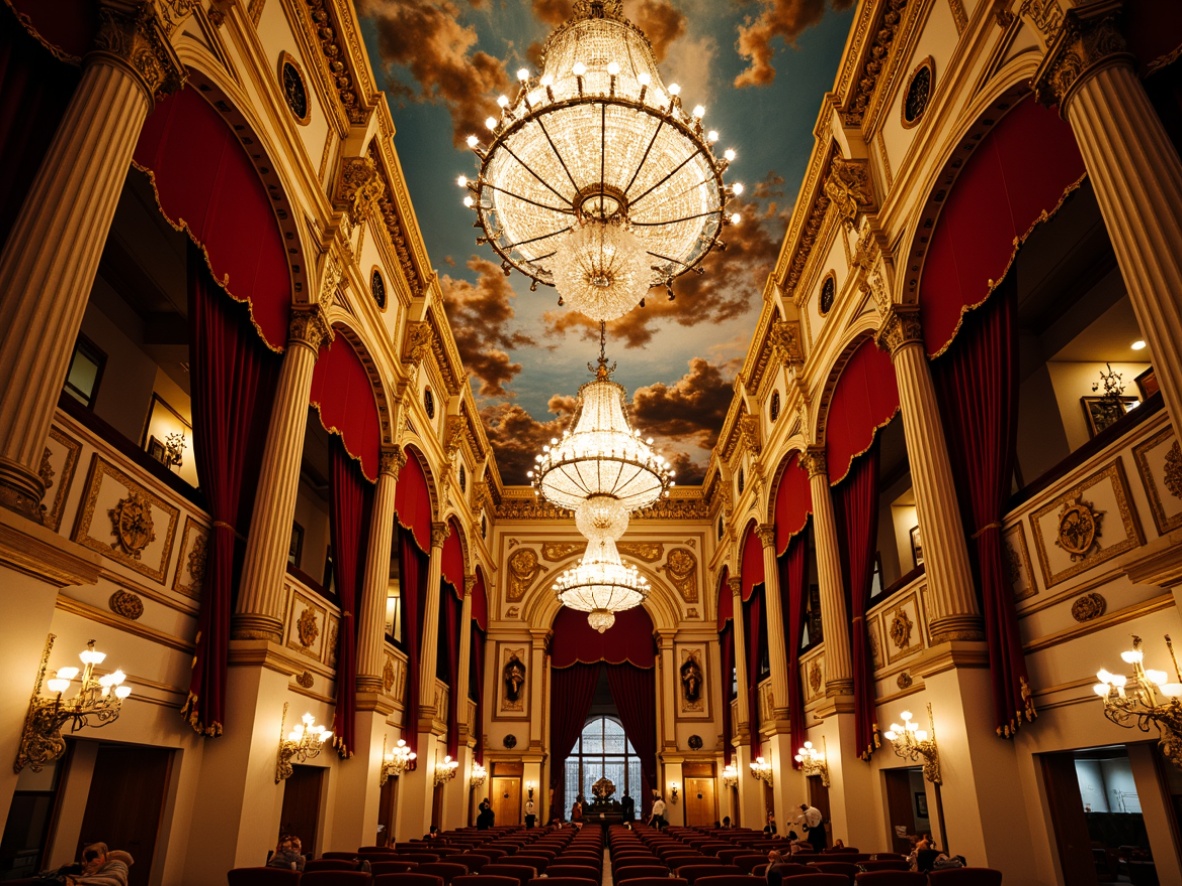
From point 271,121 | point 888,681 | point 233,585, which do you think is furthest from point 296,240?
point 888,681

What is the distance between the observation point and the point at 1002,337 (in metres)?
7.45

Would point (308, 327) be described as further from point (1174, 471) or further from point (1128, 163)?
point (1174, 471)

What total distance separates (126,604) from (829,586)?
30.9 ft

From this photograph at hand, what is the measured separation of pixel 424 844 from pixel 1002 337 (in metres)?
9.30

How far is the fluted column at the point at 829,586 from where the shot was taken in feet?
37.2

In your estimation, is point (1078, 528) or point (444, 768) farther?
point (444, 768)

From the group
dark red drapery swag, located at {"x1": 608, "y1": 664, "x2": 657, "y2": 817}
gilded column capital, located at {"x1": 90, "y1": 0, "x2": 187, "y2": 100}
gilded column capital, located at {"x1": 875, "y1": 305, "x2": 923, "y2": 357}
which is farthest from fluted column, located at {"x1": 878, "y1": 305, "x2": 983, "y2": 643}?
dark red drapery swag, located at {"x1": 608, "y1": 664, "x2": 657, "y2": 817}

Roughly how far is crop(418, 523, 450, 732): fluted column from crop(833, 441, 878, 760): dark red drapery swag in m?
7.42

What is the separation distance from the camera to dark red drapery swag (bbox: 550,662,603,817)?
2256cm

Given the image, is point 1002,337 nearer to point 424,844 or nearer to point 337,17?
point 337,17

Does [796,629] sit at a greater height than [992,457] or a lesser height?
lesser

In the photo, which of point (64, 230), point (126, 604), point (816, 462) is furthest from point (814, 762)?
point (64, 230)

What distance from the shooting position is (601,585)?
52.5ft

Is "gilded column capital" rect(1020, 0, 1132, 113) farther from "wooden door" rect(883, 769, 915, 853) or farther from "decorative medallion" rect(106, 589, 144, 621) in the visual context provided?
"wooden door" rect(883, 769, 915, 853)
